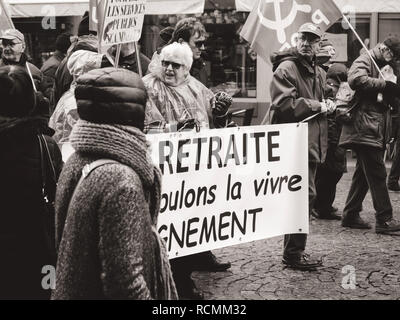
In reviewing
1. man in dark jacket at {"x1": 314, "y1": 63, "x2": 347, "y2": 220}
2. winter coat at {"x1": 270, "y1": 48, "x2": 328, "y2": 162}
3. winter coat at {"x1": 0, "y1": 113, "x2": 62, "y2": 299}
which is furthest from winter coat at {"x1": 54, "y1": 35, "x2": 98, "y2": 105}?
winter coat at {"x1": 0, "y1": 113, "x2": 62, "y2": 299}

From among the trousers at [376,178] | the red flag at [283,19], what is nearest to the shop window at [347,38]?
the trousers at [376,178]

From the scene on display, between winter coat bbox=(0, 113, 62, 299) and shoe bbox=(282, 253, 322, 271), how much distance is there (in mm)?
2755

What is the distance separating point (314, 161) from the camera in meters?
6.05

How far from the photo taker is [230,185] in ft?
17.1

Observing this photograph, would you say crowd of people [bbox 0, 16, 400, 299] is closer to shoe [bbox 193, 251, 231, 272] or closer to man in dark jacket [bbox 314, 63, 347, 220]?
shoe [bbox 193, 251, 231, 272]

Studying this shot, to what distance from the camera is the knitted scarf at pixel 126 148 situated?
98.0 inches

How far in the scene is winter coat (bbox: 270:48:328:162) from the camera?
5.89m

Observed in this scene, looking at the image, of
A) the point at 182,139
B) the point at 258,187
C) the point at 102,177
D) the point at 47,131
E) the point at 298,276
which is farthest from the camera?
the point at 298,276

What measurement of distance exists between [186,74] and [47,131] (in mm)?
1764

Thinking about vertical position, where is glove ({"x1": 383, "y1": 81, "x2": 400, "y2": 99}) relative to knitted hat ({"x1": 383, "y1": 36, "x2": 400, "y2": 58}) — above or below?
below

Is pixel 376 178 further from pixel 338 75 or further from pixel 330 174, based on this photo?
pixel 338 75

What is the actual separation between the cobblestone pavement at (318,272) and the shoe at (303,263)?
0.05m
